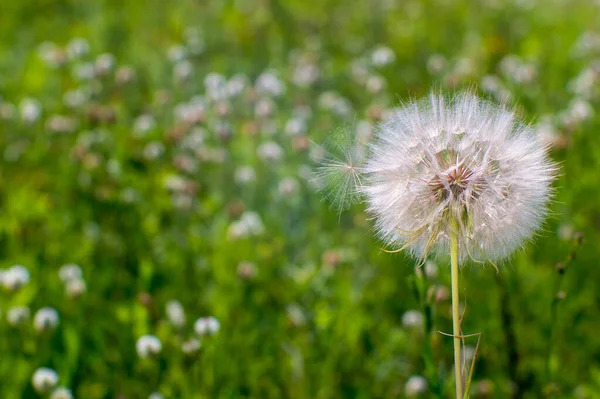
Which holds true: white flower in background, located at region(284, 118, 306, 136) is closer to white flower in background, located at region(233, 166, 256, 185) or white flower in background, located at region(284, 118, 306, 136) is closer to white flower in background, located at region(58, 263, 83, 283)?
white flower in background, located at region(233, 166, 256, 185)

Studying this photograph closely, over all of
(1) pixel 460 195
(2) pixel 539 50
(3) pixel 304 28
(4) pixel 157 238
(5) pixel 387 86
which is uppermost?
(3) pixel 304 28

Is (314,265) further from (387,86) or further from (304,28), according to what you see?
(304,28)

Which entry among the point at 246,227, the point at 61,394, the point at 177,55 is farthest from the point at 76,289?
the point at 177,55

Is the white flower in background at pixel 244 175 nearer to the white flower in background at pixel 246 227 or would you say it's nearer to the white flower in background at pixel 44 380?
the white flower in background at pixel 246 227

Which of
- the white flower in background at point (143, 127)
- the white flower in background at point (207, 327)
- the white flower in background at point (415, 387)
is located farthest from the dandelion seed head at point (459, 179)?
the white flower in background at point (143, 127)

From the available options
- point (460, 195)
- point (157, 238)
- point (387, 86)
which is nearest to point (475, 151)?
point (460, 195)

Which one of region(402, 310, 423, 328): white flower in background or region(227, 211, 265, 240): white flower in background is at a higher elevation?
region(227, 211, 265, 240): white flower in background

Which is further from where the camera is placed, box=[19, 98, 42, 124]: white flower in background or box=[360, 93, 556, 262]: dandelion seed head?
box=[19, 98, 42, 124]: white flower in background

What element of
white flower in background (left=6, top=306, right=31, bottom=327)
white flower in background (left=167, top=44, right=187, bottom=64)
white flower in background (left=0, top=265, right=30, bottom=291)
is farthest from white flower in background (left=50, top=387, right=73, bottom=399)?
white flower in background (left=167, top=44, right=187, bottom=64)
